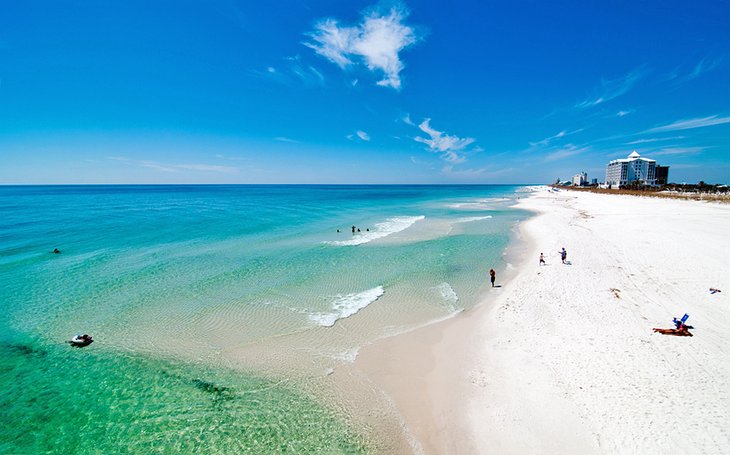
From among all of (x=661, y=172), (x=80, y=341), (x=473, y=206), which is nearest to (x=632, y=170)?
(x=661, y=172)

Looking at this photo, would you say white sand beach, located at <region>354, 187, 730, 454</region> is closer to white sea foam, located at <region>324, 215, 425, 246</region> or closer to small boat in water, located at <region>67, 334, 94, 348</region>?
small boat in water, located at <region>67, 334, 94, 348</region>

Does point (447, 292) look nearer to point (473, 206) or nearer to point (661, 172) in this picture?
point (473, 206)

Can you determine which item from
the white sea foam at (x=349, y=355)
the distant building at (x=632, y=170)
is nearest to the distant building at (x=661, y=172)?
the distant building at (x=632, y=170)

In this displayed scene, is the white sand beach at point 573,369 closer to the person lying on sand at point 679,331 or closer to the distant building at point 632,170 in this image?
the person lying on sand at point 679,331

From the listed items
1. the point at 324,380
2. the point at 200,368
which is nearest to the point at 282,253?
the point at 200,368

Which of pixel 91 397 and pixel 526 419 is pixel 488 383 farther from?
pixel 91 397

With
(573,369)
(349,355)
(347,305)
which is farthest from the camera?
(347,305)

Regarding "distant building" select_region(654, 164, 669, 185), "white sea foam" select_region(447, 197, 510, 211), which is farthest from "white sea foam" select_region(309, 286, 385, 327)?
"distant building" select_region(654, 164, 669, 185)
